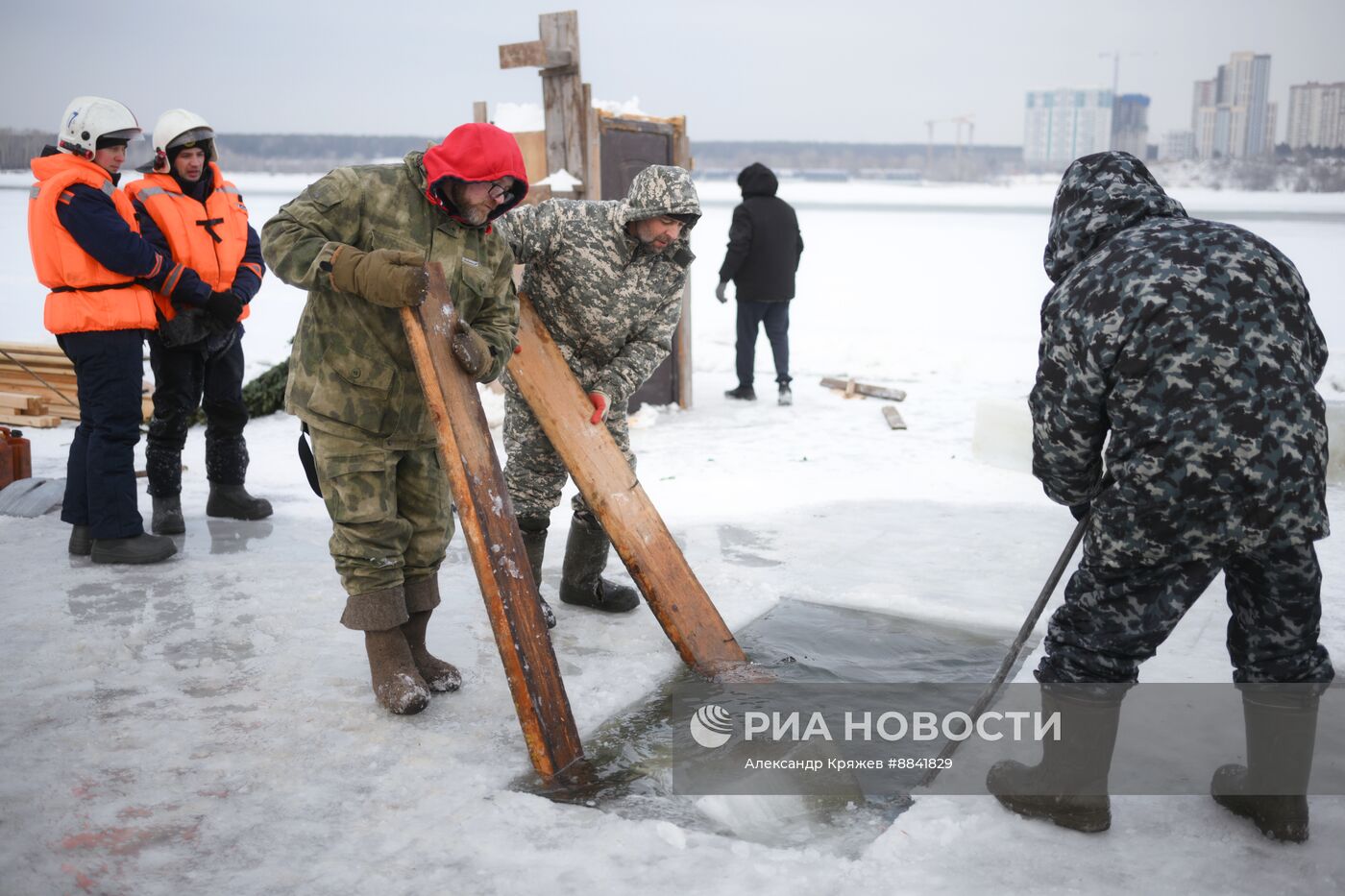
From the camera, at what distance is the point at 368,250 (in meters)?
3.42

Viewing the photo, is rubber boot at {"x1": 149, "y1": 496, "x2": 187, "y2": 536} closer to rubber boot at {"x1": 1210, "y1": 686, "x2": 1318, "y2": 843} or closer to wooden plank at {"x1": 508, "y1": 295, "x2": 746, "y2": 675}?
wooden plank at {"x1": 508, "y1": 295, "x2": 746, "y2": 675}

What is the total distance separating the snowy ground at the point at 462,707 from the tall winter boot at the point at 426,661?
5 centimetres

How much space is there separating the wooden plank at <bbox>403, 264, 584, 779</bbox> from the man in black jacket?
251 inches

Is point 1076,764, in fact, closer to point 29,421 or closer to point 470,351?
point 470,351

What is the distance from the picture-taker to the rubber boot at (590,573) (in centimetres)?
457

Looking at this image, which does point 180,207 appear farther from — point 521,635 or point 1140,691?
point 1140,691

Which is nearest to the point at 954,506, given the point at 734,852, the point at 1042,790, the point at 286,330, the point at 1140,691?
the point at 1140,691

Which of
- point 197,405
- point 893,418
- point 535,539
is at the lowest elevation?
point 893,418

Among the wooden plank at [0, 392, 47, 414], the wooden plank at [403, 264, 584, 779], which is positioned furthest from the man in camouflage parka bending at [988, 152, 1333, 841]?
the wooden plank at [0, 392, 47, 414]

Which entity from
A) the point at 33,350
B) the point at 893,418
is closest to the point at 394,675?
the point at 893,418

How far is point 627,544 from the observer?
402 cm

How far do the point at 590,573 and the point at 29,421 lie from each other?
5412 millimetres

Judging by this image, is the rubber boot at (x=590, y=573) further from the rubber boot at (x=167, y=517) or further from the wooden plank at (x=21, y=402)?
the wooden plank at (x=21, y=402)

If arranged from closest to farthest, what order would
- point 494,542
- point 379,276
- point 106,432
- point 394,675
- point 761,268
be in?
point 379,276 → point 494,542 → point 394,675 → point 106,432 → point 761,268
